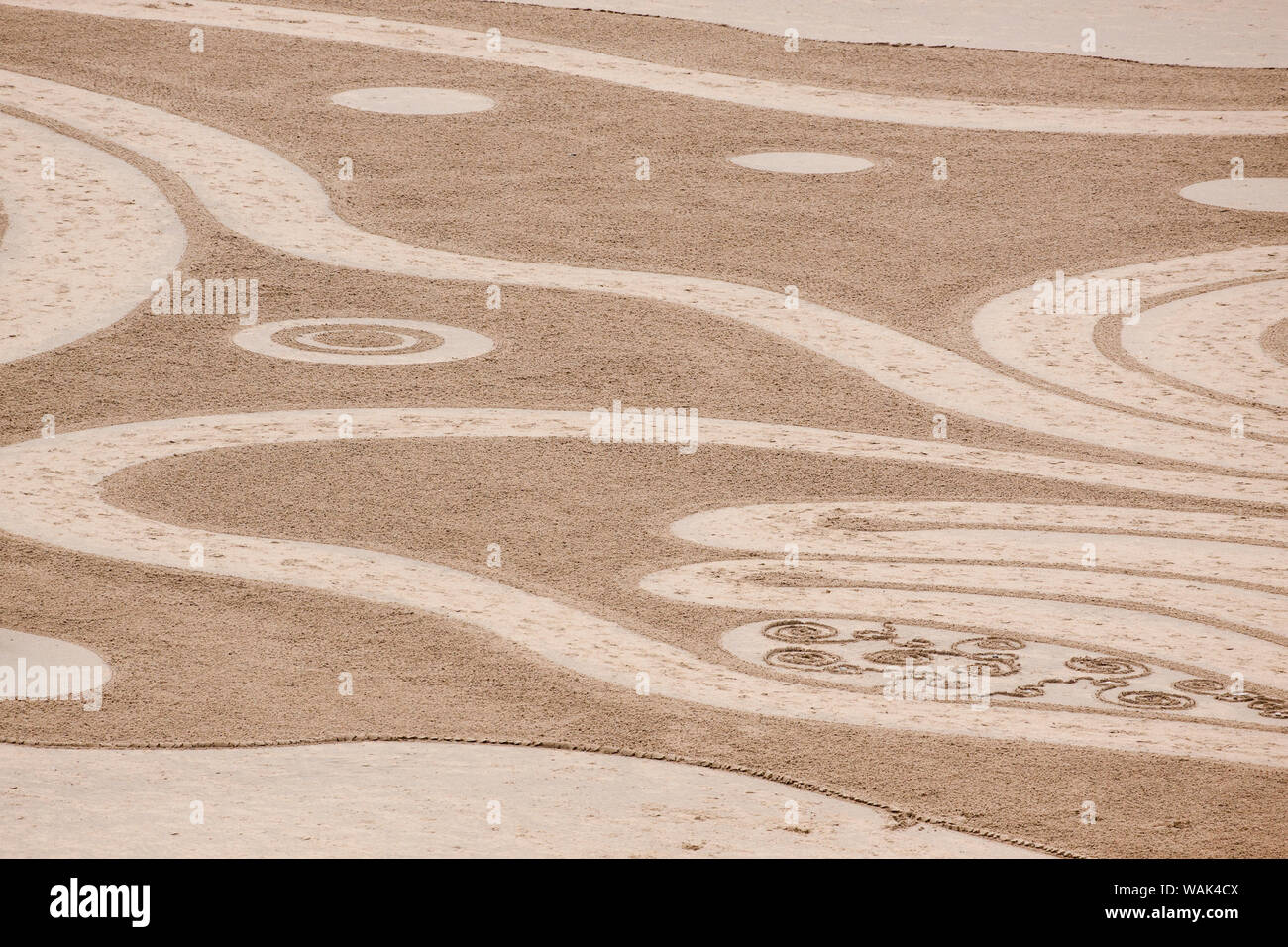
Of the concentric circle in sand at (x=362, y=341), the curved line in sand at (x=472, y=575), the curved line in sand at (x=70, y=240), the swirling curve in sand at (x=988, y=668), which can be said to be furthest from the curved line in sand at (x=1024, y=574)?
the curved line in sand at (x=70, y=240)

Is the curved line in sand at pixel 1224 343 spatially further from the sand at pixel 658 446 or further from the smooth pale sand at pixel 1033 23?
the smooth pale sand at pixel 1033 23

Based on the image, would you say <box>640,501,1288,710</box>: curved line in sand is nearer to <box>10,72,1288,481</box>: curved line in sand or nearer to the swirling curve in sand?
the swirling curve in sand

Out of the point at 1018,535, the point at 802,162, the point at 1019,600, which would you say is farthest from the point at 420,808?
the point at 802,162

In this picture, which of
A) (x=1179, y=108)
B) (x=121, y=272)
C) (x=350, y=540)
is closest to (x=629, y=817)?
(x=350, y=540)

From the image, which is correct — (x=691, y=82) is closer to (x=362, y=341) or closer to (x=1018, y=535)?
(x=362, y=341)

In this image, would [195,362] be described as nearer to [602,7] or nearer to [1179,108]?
[602,7]

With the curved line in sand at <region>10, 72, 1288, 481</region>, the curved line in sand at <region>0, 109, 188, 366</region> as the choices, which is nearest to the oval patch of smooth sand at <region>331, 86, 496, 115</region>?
the curved line in sand at <region>10, 72, 1288, 481</region>
